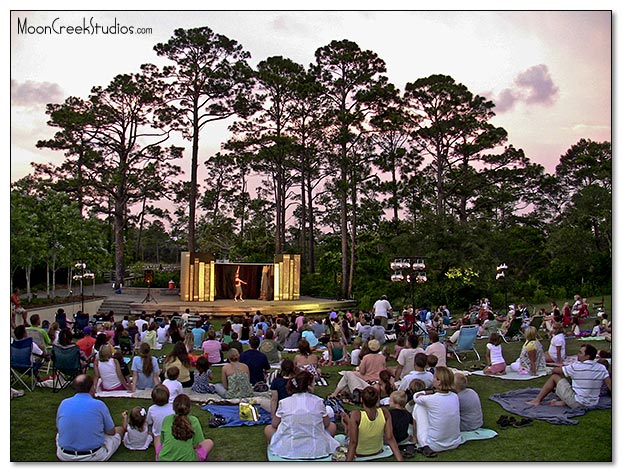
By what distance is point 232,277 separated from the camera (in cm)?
2539

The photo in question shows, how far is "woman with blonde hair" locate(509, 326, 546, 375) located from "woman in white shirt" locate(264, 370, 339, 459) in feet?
17.1

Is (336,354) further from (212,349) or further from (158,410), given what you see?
(158,410)

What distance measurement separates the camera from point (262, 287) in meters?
25.4

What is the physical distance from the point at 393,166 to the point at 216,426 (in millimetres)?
22475

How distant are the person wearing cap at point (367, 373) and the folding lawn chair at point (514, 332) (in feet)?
21.1

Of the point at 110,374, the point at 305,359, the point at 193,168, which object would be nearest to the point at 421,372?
the point at 305,359

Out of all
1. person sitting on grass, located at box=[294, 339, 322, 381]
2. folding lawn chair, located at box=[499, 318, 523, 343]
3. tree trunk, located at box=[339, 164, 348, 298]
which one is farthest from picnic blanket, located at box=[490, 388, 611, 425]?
tree trunk, located at box=[339, 164, 348, 298]

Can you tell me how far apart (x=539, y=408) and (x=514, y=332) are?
6605mm

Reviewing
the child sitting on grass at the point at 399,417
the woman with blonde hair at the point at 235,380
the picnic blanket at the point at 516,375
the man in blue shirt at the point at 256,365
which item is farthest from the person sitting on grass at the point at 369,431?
the picnic blanket at the point at 516,375

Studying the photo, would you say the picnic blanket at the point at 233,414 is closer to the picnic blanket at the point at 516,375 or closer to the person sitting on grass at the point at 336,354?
the person sitting on grass at the point at 336,354

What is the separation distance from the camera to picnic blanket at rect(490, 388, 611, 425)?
275 inches

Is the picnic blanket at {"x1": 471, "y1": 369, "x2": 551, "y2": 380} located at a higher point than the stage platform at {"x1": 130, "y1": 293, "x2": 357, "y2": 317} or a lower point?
higher

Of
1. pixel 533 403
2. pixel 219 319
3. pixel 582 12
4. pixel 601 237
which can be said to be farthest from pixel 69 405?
pixel 601 237

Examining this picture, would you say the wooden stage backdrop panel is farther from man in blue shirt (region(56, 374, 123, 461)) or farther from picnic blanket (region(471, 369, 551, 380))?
man in blue shirt (region(56, 374, 123, 461))
